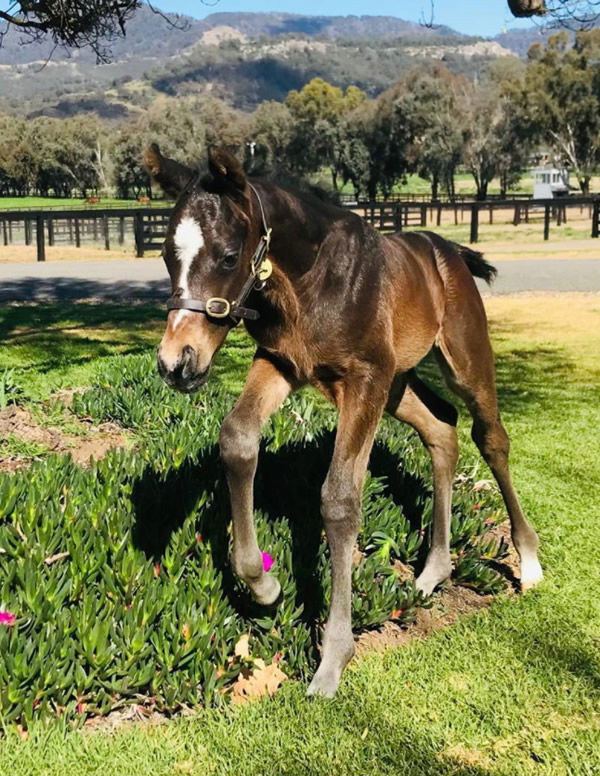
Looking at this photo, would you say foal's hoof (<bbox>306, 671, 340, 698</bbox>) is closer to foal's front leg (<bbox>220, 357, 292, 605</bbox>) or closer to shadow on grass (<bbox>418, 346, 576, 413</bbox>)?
foal's front leg (<bbox>220, 357, 292, 605</bbox>)

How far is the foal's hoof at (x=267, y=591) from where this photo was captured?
3.22 meters

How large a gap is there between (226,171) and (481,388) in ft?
6.39

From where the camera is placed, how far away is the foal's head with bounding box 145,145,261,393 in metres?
2.65

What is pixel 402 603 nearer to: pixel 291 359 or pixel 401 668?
pixel 401 668

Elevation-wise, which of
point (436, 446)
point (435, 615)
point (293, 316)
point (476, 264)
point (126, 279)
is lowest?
point (435, 615)

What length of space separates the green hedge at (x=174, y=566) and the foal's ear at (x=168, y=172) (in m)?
1.45

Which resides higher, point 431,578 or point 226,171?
point 226,171

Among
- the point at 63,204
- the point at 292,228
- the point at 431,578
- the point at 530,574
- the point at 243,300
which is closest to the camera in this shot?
the point at 243,300

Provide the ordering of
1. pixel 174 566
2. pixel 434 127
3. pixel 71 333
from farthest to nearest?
pixel 434 127 → pixel 71 333 → pixel 174 566

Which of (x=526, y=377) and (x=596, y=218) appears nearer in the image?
(x=526, y=377)

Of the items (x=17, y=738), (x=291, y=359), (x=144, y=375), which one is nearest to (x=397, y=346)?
(x=291, y=359)

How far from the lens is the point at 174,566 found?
3461mm

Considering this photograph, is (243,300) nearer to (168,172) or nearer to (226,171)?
(226,171)

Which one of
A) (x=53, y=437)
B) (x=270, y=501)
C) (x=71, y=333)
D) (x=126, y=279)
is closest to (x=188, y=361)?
(x=270, y=501)
